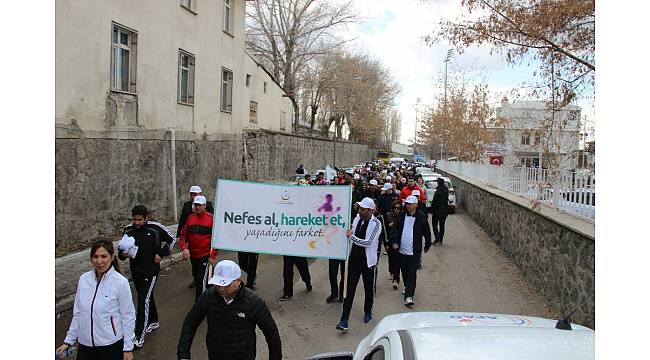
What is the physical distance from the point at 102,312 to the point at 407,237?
535 cm

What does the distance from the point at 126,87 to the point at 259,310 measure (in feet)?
38.7

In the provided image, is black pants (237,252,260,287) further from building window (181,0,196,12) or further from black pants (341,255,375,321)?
building window (181,0,196,12)

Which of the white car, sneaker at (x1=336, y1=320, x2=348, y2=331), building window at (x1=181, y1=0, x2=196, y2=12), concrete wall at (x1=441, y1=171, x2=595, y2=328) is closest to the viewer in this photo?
the white car

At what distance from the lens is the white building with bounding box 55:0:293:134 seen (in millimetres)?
11836

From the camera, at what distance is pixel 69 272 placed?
956 cm

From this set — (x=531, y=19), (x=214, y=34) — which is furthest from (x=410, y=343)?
(x=214, y=34)

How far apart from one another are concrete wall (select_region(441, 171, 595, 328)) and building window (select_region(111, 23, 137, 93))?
10.5 meters

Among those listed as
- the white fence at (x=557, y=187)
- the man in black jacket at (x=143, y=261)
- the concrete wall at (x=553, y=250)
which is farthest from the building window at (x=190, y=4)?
the man in black jacket at (x=143, y=261)

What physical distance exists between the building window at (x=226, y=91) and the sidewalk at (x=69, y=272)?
10297 millimetres

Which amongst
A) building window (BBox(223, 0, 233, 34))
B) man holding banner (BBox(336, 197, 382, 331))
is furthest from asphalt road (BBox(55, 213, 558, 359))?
building window (BBox(223, 0, 233, 34))

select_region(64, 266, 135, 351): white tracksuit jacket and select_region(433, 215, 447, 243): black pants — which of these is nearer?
select_region(64, 266, 135, 351): white tracksuit jacket

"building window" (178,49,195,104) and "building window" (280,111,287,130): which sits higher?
"building window" (280,111,287,130)

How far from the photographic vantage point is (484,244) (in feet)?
48.7

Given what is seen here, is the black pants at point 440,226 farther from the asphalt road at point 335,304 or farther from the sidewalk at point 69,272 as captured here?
the sidewalk at point 69,272
